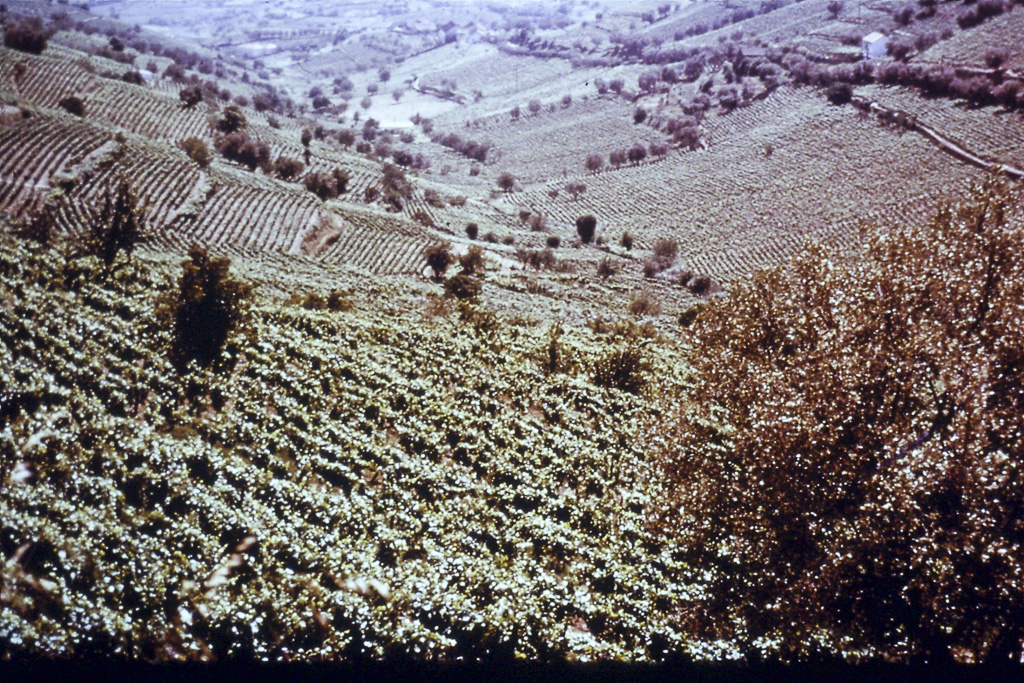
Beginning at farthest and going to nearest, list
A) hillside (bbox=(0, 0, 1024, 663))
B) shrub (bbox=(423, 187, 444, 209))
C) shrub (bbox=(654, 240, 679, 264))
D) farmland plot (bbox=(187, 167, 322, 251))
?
shrub (bbox=(423, 187, 444, 209))
shrub (bbox=(654, 240, 679, 264))
farmland plot (bbox=(187, 167, 322, 251))
hillside (bbox=(0, 0, 1024, 663))

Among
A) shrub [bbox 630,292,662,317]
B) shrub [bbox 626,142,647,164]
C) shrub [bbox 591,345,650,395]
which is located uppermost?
shrub [bbox 591,345,650,395]

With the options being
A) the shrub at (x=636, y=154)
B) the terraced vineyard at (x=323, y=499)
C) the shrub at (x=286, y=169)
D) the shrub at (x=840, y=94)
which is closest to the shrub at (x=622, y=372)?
the terraced vineyard at (x=323, y=499)

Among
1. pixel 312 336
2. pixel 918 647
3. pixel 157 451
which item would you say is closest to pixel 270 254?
pixel 312 336

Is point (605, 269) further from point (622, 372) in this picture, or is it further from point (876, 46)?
point (876, 46)

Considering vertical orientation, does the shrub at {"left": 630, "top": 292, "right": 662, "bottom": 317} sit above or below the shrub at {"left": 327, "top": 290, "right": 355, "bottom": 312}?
below

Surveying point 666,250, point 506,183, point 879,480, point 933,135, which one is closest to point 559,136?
A: point 506,183

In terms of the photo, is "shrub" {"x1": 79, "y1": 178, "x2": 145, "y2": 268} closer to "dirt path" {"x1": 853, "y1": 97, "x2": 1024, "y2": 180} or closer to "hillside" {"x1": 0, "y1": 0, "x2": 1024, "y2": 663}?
"hillside" {"x1": 0, "y1": 0, "x2": 1024, "y2": 663}

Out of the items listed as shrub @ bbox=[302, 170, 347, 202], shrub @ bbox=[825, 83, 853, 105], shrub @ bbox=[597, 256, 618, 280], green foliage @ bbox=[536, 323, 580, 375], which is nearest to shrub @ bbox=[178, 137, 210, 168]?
shrub @ bbox=[302, 170, 347, 202]
